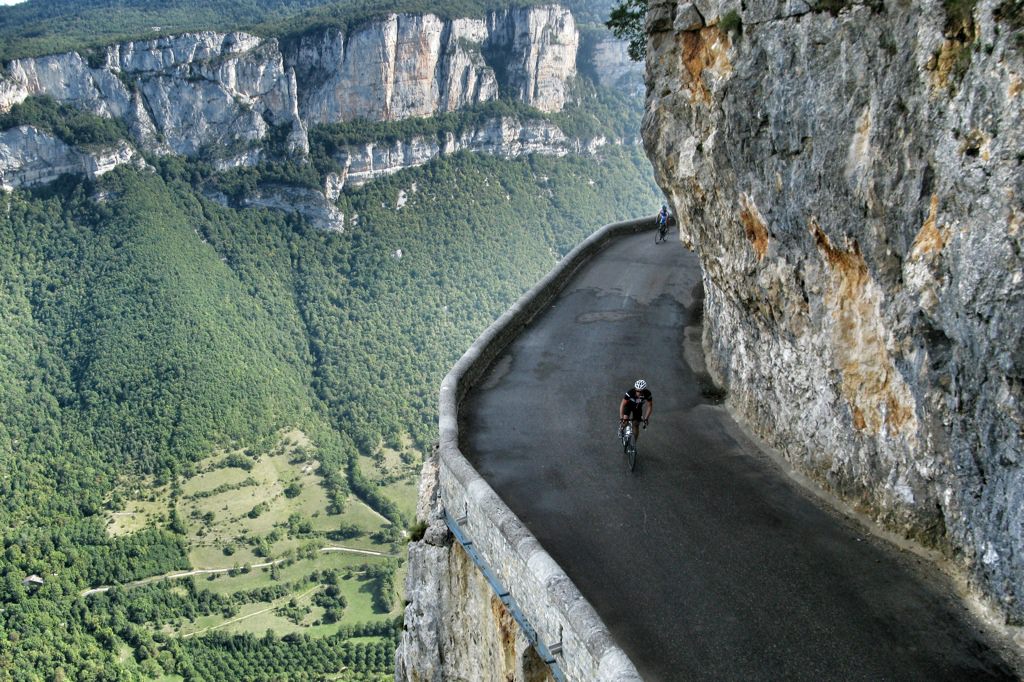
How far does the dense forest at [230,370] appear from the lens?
55.9 m

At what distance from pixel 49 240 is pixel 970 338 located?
101 meters

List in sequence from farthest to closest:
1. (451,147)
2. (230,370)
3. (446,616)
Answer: (451,147) < (230,370) < (446,616)

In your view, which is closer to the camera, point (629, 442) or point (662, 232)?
point (629, 442)

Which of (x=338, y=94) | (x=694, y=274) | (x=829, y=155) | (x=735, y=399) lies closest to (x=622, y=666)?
(x=829, y=155)

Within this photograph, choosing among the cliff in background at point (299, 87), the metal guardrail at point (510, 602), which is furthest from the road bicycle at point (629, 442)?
the cliff in background at point (299, 87)

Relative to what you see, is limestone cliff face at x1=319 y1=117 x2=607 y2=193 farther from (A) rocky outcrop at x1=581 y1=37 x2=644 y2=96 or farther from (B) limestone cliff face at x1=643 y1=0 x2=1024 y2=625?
(B) limestone cliff face at x1=643 y1=0 x2=1024 y2=625

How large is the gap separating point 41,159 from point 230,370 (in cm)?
3534

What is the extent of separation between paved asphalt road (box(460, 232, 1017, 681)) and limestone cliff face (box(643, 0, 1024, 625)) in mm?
602

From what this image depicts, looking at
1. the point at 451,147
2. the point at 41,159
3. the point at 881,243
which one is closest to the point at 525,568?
the point at 881,243

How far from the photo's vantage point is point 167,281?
90.1 metres

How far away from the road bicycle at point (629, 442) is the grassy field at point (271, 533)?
50.1m

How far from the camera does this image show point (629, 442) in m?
11.9

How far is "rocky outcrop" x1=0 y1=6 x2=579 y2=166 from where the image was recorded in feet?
336

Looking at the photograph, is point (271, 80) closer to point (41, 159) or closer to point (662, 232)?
point (41, 159)
